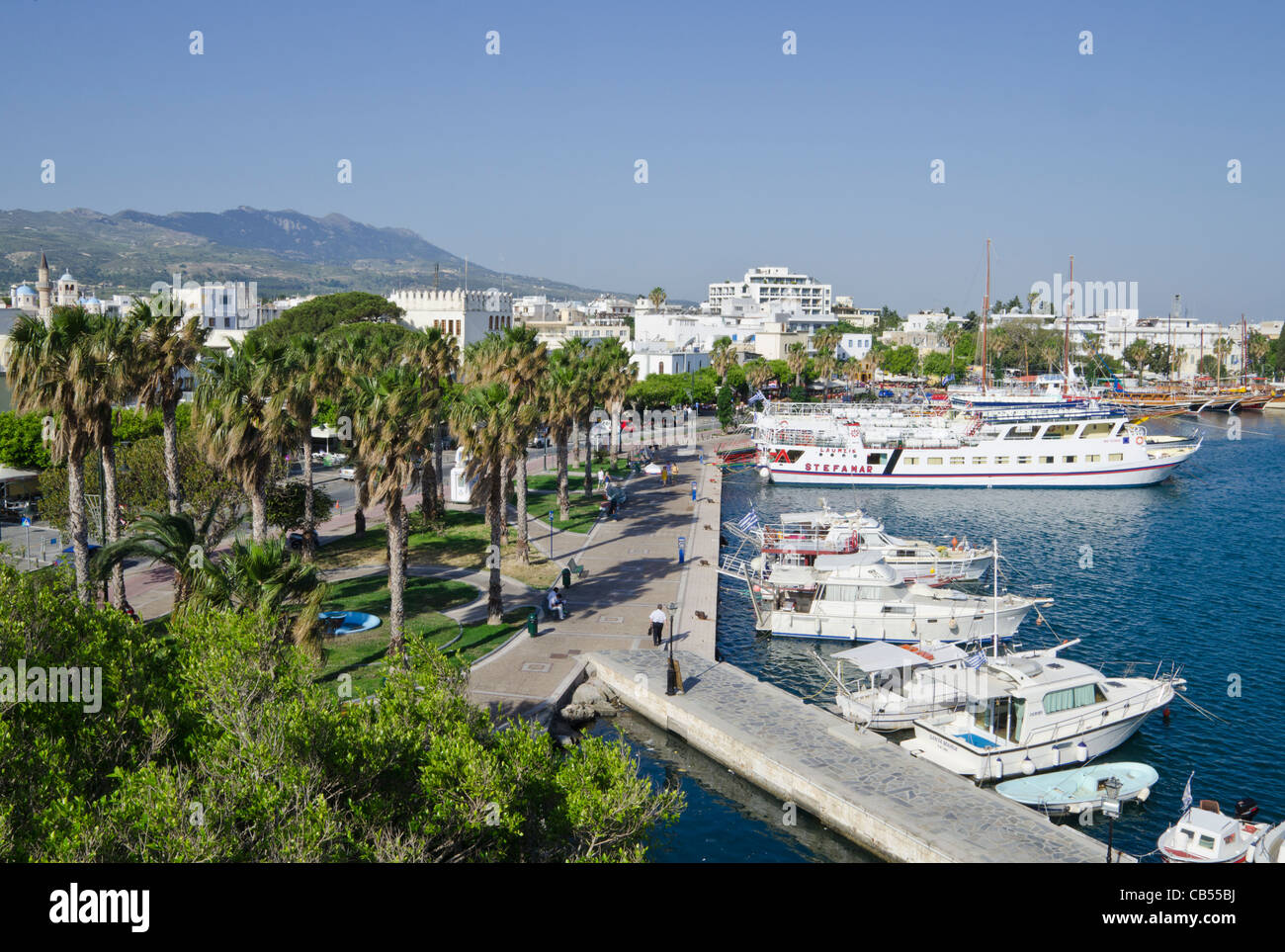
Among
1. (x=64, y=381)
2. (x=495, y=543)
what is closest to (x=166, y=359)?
(x=64, y=381)

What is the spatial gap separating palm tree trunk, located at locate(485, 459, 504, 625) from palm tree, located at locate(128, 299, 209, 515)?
31.7ft

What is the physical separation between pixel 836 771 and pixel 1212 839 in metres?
7.34

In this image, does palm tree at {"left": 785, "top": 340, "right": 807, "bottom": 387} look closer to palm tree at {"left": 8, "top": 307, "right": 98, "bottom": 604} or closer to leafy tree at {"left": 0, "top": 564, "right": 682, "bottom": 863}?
palm tree at {"left": 8, "top": 307, "right": 98, "bottom": 604}

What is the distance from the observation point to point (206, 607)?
18844 mm

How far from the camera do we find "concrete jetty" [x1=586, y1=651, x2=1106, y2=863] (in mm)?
18781

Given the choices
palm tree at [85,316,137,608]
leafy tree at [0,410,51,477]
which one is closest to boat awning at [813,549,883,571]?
palm tree at [85,316,137,608]

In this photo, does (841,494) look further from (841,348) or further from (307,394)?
(841,348)

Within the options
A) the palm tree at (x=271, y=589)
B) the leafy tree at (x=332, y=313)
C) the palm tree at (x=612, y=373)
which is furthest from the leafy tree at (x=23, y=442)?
the leafy tree at (x=332, y=313)

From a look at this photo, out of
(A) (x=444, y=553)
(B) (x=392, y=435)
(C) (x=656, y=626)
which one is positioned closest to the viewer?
(B) (x=392, y=435)

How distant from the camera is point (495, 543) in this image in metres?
29.5

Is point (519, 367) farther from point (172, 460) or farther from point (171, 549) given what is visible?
point (171, 549)

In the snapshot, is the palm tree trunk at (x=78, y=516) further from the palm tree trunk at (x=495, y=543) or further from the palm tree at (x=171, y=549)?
the palm tree trunk at (x=495, y=543)
